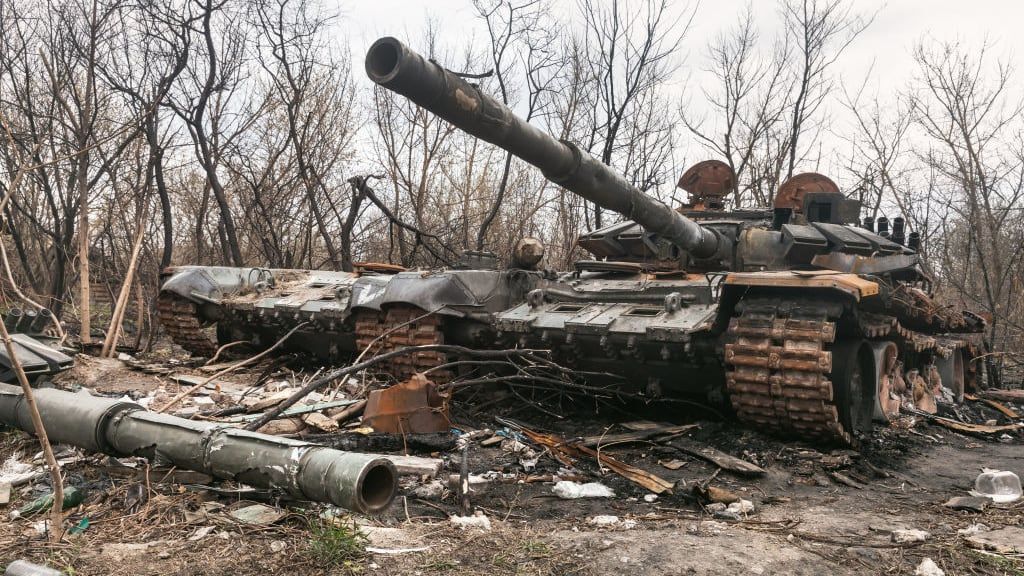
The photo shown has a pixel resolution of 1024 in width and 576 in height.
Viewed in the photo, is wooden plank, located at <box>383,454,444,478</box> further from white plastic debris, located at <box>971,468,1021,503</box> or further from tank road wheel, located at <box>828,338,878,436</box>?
white plastic debris, located at <box>971,468,1021,503</box>

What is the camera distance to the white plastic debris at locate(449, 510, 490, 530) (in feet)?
13.2

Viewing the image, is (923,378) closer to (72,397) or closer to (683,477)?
(683,477)

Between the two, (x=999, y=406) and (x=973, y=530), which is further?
(x=999, y=406)

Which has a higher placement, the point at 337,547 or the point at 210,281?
the point at 210,281

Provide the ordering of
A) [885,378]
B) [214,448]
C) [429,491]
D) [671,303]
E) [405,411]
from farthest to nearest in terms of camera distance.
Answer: [885,378], [671,303], [405,411], [429,491], [214,448]

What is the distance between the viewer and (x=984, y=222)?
17.2m

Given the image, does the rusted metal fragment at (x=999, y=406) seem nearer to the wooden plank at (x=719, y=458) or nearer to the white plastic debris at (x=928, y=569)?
the wooden plank at (x=719, y=458)

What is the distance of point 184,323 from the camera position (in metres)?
10.0

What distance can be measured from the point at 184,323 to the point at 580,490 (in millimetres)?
6882

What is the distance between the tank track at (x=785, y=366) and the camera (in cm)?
575

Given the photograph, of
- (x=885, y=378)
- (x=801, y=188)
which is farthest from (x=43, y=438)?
(x=801, y=188)

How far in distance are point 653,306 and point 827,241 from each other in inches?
93.6

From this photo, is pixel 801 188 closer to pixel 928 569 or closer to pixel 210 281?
pixel 928 569

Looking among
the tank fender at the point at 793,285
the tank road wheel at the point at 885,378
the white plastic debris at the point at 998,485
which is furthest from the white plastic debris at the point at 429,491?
the tank road wheel at the point at 885,378
